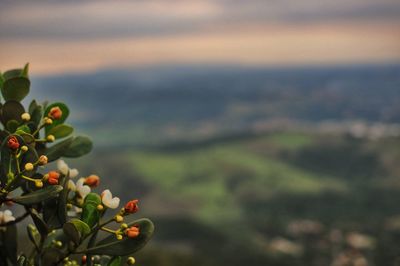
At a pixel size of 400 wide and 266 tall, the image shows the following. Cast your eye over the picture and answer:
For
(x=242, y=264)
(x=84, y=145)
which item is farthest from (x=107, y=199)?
(x=242, y=264)

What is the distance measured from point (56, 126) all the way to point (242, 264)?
572 feet

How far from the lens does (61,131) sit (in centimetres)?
337

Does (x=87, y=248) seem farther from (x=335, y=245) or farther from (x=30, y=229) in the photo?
(x=335, y=245)

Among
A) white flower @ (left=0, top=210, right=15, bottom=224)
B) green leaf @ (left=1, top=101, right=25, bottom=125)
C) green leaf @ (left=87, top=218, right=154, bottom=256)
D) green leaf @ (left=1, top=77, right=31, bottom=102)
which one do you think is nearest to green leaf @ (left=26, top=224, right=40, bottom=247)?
white flower @ (left=0, top=210, right=15, bottom=224)

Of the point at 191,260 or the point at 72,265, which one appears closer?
the point at 72,265

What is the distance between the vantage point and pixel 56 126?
11.0 ft

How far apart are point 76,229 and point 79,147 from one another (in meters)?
0.81

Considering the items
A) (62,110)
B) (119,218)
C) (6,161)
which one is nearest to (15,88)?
(62,110)

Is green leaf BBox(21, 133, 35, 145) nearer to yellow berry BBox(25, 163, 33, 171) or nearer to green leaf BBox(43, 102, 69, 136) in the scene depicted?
yellow berry BBox(25, 163, 33, 171)

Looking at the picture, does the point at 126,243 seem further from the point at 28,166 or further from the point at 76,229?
the point at 28,166

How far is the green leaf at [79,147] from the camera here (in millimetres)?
3527

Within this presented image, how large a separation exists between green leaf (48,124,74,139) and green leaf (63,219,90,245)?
26.8 inches

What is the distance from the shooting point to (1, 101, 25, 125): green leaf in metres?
3.25

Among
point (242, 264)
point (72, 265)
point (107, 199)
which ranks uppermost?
point (242, 264)
